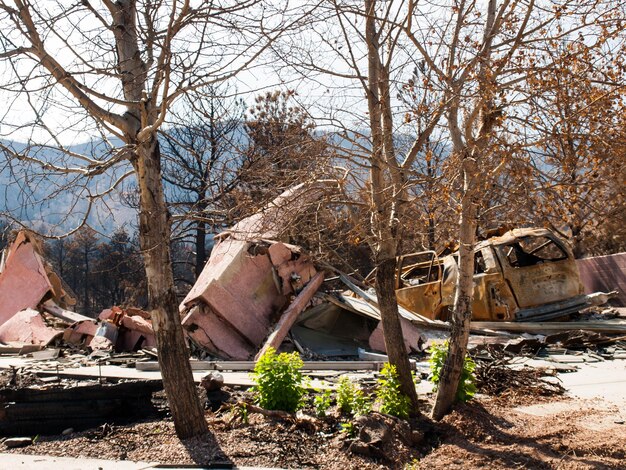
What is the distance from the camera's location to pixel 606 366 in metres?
10.2

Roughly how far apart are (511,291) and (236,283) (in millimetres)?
5506

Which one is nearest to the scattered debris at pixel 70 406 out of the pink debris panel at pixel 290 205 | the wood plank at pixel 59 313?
the pink debris panel at pixel 290 205

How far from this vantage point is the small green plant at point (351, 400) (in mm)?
6496

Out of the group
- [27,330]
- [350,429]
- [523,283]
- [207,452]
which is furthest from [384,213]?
[27,330]

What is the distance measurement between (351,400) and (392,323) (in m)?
0.97

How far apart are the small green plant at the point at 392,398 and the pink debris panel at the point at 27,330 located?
10222 mm

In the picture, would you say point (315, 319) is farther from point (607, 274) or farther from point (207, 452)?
point (607, 274)

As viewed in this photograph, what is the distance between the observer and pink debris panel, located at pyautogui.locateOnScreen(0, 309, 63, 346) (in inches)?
588

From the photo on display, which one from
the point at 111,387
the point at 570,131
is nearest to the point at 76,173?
the point at 111,387

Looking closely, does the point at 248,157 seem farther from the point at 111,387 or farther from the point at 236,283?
the point at 236,283

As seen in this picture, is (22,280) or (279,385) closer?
(279,385)

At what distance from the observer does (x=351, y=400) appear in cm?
664

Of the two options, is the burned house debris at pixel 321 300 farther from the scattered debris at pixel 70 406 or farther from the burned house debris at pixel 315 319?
the scattered debris at pixel 70 406

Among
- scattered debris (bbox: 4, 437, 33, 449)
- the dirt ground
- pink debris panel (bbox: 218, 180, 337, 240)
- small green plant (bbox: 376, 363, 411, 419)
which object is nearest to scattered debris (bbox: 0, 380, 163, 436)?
the dirt ground
